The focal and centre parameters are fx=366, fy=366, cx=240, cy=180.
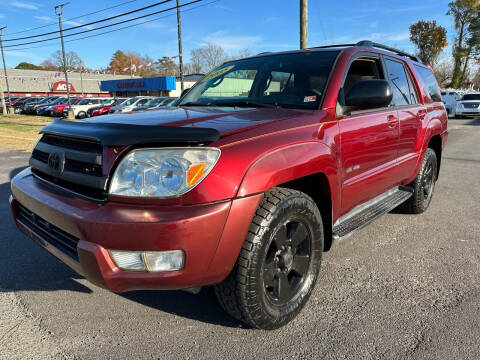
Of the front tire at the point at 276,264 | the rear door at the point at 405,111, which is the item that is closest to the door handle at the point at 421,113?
the rear door at the point at 405,111

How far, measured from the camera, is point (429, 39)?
5069cm

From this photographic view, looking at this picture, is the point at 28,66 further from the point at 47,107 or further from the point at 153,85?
the point at 47,107

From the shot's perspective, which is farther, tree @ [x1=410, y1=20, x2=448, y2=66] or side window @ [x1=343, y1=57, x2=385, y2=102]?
tree @ [x1=410, y1=20, x2=448, y2=66]

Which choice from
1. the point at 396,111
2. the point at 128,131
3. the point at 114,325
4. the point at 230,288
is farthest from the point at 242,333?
the point at 396,111

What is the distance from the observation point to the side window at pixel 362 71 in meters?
3.20

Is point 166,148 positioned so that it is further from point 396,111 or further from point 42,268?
point 396,111

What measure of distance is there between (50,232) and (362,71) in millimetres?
2945

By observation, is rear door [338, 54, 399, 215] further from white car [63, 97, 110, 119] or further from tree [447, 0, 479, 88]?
tree [447, 0, 479, 88]

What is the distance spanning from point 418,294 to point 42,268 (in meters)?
3.04

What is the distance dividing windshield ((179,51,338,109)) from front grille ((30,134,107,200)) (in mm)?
1304

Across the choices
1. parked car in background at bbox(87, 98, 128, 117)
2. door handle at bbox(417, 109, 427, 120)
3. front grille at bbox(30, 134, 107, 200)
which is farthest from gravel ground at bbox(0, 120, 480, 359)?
parked car in background at bbox(87, 98, 128, 117)

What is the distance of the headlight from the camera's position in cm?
186

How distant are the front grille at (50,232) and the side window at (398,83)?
3148mm

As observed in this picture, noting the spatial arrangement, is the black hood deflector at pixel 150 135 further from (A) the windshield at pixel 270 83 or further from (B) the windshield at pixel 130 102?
(B) the windshield at pixel 130 102
